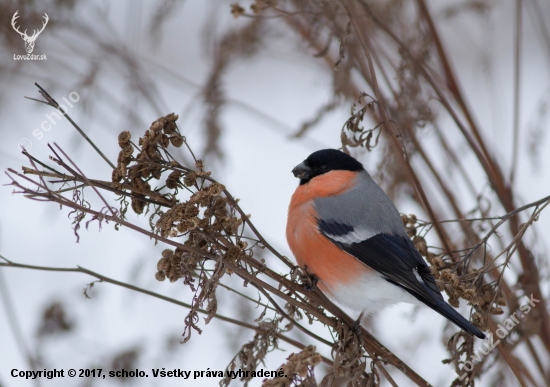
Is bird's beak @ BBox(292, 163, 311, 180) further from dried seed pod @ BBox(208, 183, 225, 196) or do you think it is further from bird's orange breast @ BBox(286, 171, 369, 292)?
dried seed pod @ BBox(208, 183, 225, 196)

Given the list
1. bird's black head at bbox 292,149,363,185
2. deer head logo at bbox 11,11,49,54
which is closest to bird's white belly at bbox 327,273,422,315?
bird's black head at bbox 292,149,363,185

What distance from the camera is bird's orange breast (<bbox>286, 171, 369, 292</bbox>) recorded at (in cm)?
240

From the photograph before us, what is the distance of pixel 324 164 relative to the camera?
276cm

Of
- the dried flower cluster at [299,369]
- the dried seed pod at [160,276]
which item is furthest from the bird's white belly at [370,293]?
the dried seed pod at [160,276]

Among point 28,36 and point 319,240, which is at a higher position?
point 28,36

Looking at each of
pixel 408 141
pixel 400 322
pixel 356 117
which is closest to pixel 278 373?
pixel 356 117

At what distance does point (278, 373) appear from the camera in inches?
66.6

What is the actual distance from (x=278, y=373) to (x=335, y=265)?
0.79 meters

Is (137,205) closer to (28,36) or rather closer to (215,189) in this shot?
(215,189)

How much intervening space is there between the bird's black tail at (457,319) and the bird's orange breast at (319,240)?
1.28 ft

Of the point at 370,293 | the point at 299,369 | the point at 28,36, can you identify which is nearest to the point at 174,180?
the point at 299,369

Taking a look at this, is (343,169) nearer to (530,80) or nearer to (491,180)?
(491,180)

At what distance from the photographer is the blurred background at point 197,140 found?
2783mm

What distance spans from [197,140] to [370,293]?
118 inches
